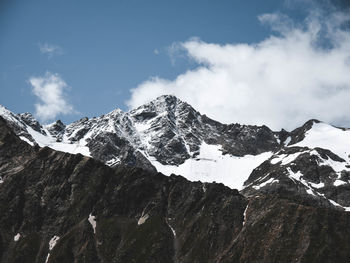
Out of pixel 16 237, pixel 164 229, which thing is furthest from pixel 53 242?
pixel 164 229

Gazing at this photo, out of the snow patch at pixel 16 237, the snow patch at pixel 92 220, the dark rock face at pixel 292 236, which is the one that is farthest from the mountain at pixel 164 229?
the snow patch at pixel 16 237

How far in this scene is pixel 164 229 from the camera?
182 meters

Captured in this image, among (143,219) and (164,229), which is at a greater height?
(143,219)

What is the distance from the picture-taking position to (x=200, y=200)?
198875 mm

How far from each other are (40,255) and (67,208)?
96.5 ft

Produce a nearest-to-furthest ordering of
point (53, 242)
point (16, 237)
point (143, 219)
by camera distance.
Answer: point (53, 242)
point (16, 237)
point (143, 219)

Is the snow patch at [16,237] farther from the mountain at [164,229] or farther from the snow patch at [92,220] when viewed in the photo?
the snow patch at [92,220]

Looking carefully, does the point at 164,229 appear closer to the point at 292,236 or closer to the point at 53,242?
the point at 53,242

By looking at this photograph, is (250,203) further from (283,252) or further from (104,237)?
(104,237)

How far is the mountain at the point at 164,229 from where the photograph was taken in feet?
497

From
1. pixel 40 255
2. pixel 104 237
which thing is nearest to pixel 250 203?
pixel 104 237

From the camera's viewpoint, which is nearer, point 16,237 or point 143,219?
point 16,237

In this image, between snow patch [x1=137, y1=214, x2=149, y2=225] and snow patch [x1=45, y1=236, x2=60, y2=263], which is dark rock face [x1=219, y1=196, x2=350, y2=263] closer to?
snow patch [x1=137, y1=214, x2=149, y2=225]

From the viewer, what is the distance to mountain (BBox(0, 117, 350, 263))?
497 feet
